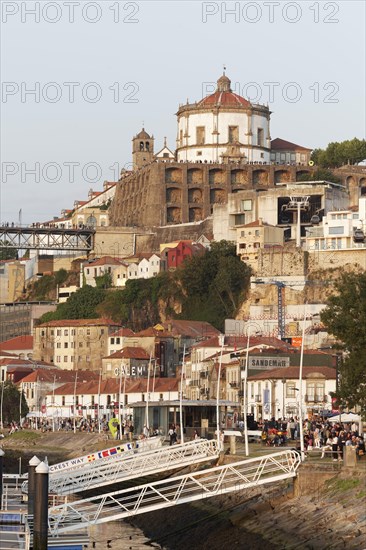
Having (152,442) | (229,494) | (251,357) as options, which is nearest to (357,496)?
(229,494)

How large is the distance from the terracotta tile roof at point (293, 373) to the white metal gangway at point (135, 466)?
4504cm

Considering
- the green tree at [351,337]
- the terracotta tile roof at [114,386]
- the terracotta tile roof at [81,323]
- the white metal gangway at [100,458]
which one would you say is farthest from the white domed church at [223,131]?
the green tree at [351,337]

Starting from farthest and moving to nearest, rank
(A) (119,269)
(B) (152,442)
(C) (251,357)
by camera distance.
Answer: (A) (119,269) → (C) (251,357) → (B) (152,442)

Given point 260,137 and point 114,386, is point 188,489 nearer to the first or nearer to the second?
point 114,386

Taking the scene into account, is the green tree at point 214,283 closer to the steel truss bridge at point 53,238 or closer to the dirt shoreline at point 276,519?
the steel truss bridge at point 53,238

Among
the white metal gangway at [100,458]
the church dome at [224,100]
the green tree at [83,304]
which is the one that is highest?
the church dome at [224,100]

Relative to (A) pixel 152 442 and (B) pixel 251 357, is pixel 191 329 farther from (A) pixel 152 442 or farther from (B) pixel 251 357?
(A) pixel 152 442

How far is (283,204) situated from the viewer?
162 metres

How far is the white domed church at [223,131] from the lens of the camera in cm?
18525

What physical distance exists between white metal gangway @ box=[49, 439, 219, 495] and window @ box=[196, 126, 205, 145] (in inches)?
4984

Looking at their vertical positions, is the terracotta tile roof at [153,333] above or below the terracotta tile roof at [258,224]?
below

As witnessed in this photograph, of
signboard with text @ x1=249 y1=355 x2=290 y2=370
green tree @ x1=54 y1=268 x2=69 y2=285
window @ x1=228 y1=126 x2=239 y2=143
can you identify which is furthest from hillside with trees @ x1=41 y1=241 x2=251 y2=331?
signboard with text @ x1=249 y1=355 x2=290 y2=370

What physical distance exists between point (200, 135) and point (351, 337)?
421 feet

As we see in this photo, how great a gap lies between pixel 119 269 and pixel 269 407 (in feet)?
224
